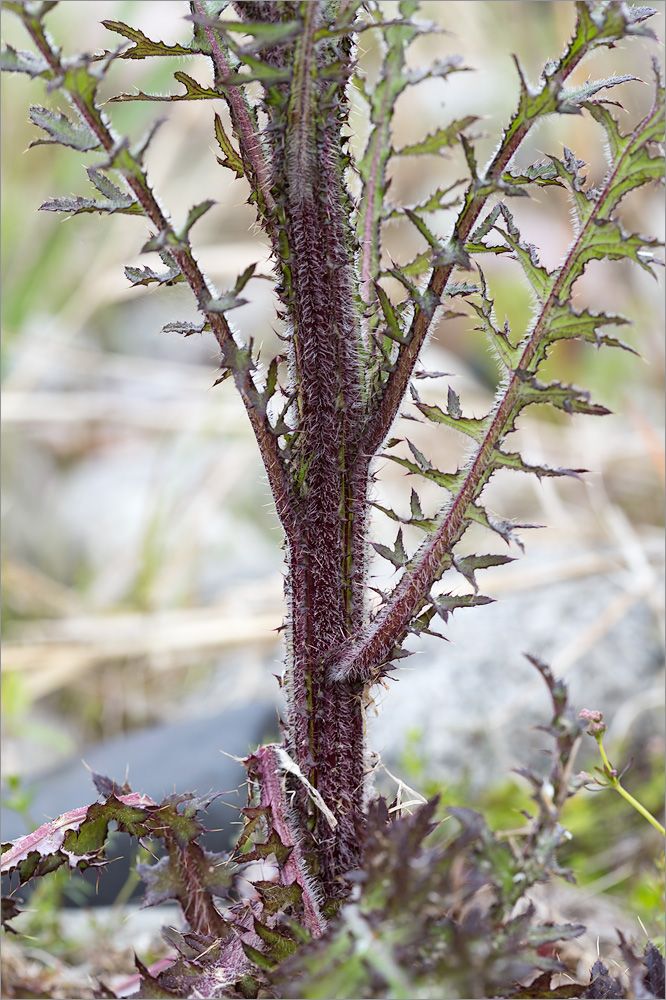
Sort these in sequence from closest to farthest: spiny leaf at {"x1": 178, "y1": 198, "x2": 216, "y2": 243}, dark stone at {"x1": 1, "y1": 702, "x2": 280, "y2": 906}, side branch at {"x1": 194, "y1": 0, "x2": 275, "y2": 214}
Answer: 1. spiny leaf at {"x1": 178, "y1": 198, "x2": 216, "y2": 243}
2. side branch at {"x1": 194, "y1": 0, "x2": 275, "y2": 214}
3. dark stone at {"x1": 1, "y1": 702, "x2": 280, "y2": 906}

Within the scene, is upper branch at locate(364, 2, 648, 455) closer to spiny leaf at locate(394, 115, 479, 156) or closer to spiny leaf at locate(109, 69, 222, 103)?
Answer: spiny leaf at locate(394, 115, 479, 156)

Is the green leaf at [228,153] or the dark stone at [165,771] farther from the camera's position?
the dark stone at [165,771]

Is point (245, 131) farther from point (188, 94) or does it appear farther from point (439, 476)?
point (439, 476)

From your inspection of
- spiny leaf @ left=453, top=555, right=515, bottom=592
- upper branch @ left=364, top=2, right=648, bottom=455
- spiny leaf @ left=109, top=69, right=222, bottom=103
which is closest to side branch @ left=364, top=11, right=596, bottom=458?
upper branch @ left=364, top=2, right=648, bottom=455

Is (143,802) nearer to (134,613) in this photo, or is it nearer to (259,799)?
(259,799)

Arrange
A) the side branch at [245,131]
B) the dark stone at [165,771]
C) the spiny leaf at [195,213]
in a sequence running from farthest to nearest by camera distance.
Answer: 1. the dark stone at [165,771]
2. the side branch at [245,131]
3. the spiny leaf at [195,213]

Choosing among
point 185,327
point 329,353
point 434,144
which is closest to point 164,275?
point 185,327

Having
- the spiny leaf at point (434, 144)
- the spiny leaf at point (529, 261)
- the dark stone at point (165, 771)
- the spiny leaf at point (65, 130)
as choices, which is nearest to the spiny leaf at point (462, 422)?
the spiny leaf at point (529, 261)

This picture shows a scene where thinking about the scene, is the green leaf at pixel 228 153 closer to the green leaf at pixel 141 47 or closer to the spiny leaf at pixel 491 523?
the green leaf at pixel 141 47
